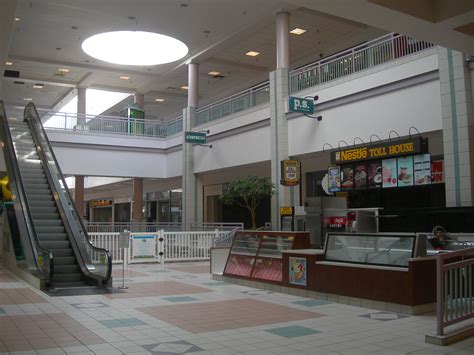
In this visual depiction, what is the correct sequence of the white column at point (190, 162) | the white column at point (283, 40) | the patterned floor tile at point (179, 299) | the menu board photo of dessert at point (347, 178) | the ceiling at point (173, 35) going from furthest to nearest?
the white column at point (190, 162)
the ceiling at point (173, 35)
the white column at point (283, 40)
the menu board photo of dessert at point (347, 178)
the patterned floor tile at point (179, 299)

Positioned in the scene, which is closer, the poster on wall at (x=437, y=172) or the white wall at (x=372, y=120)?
the poster on wall at (x=437, y=172)

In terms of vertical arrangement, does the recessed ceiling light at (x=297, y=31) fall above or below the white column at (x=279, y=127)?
above

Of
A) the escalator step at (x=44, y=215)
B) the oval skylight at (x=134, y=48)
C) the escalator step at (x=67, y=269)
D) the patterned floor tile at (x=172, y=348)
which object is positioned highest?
the oval skylight at (x=134, y=48)

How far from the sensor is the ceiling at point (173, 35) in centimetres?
2062

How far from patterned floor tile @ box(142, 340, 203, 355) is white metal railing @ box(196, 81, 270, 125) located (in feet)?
51.8

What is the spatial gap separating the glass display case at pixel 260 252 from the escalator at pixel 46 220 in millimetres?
2922

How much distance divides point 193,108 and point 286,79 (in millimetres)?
8161

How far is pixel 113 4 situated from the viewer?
797 inches

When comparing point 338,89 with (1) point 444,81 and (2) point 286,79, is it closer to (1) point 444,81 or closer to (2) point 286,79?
(2) point 286,79

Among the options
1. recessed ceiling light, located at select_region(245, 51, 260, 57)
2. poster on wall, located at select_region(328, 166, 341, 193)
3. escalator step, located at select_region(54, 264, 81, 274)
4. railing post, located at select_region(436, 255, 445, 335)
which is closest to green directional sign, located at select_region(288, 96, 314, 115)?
poster on wall, located at select_region(328, 166, 341, 193)

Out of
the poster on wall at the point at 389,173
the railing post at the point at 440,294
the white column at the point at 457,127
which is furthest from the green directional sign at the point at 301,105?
the railing post at the point at 440,294

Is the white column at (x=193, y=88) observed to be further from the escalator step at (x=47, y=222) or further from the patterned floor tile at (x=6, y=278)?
the patterned floor tile at (x=6, y=278)

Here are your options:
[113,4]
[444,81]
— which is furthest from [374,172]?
[113,4]

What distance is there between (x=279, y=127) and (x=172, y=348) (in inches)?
564
